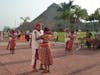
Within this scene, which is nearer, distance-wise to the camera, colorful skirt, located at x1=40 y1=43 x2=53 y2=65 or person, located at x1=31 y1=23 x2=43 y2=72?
colorful skirt, located at x1=40 y1=43 x2=53 y2=65

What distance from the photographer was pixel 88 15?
68.4m

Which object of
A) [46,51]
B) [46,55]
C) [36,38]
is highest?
[36,38]

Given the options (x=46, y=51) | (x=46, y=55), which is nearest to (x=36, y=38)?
(x=46, y=51)

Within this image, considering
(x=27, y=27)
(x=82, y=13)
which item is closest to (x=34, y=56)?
(x=82, y=13)

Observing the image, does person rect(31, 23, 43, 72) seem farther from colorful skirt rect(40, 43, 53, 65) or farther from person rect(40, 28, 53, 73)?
colorful skirt rect(40, 43, 53, 65)

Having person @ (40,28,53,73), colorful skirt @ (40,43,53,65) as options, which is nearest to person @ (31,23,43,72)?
person @ (40,28,53,73)

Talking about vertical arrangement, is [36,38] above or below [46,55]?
above

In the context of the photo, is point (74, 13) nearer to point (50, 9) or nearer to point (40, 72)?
point (50, 9)

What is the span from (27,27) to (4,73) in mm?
65216

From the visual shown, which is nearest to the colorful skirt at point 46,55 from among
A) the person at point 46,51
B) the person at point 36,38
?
the person at point 46,51

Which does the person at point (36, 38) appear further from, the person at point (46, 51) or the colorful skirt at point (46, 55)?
the colorful skirt at point (46, 55)

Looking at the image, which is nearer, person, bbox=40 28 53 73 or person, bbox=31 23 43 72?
person, bbox=40 28 53 73

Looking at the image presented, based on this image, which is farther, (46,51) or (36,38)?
(36,38)

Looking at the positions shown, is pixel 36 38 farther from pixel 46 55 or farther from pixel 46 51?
pixel 46 55
